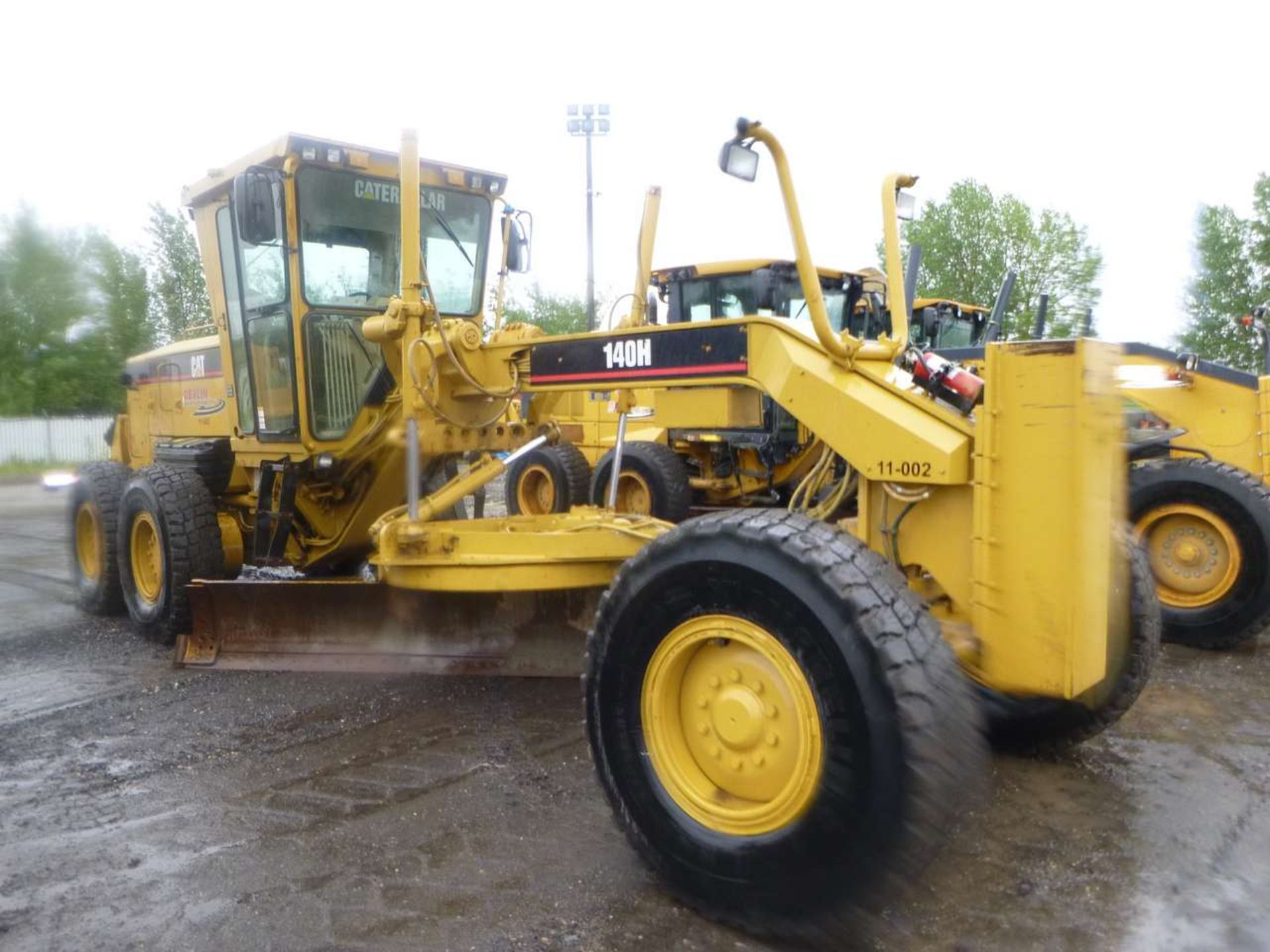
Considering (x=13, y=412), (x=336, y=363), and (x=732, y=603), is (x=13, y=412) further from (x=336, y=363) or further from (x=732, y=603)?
(x=732, y=603)

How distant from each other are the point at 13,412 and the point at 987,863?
→ 30904 mm

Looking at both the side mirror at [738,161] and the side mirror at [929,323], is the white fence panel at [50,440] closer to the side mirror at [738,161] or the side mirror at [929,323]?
the side mirror at [929,323]

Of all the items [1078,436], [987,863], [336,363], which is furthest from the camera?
[336,363]

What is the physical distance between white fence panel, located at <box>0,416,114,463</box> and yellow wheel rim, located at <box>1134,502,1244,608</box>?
26.0 m

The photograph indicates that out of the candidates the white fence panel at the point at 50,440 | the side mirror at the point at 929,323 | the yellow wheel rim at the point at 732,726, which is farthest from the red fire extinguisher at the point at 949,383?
the white fence panel at the point at 50,440

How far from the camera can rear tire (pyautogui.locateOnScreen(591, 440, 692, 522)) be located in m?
8.81

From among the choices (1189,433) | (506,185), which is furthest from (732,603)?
(1189,433)

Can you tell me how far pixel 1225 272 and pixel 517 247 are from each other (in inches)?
1276

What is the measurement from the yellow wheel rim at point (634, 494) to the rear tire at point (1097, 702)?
17.4 ft

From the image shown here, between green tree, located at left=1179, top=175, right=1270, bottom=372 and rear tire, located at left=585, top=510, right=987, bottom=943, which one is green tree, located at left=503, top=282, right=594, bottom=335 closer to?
green tree, located at left=1179, top=175, right=1270, bottom=372

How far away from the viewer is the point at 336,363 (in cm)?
579

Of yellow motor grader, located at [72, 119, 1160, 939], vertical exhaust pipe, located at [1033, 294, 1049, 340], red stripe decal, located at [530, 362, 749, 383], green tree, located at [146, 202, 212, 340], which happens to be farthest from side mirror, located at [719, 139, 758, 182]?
green tree, located at [146, 202, 212, 340]

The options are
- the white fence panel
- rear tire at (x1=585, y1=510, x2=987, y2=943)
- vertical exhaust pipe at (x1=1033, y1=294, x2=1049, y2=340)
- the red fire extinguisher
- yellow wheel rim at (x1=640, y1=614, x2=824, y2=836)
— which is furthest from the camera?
the white fence panel

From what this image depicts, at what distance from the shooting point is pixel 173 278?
3431 centimetres
